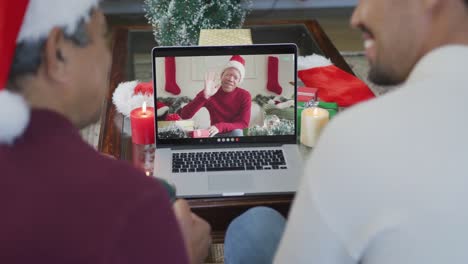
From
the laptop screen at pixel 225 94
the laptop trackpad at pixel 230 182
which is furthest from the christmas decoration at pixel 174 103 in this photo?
the laptop trackpad at pixel 230 182

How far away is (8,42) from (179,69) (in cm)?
83

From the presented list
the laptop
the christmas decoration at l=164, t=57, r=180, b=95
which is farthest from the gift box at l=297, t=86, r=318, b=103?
the christmas decoration at l=164, t=57, r=180, b=95

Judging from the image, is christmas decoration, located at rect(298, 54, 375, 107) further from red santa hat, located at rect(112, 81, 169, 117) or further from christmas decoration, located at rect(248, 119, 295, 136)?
red santa hat, located at rect(112, 81, 169, 117)

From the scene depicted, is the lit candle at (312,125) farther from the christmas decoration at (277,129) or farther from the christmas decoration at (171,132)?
the christmas decoration at (171,132)

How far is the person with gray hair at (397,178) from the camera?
2.56 ft

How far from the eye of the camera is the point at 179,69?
1.56 m

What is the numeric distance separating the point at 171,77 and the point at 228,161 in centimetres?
25

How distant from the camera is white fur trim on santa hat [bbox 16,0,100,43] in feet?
2.46

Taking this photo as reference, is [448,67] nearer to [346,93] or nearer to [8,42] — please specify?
[8,42]

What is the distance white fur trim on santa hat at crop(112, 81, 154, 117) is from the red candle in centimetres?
13

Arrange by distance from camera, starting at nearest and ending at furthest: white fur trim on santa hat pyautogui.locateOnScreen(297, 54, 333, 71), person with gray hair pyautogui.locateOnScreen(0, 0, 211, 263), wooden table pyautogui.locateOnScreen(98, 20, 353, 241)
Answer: person with gray hair pyautogui.locateOnScreen(0, 0, 211, 263) < wooden table pyautogui.locateOnScreen(98, 20, 353, 241) < white fur trim on santa hat pyautogui.locateOnScreen(297, 54, 333, 71)

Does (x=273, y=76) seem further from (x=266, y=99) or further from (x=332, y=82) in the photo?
(x=332, y=82)

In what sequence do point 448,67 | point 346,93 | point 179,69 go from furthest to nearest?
point 346,93 < point 179,69 < point 448,67

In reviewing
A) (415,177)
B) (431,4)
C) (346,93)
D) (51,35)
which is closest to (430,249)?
(415,177)
